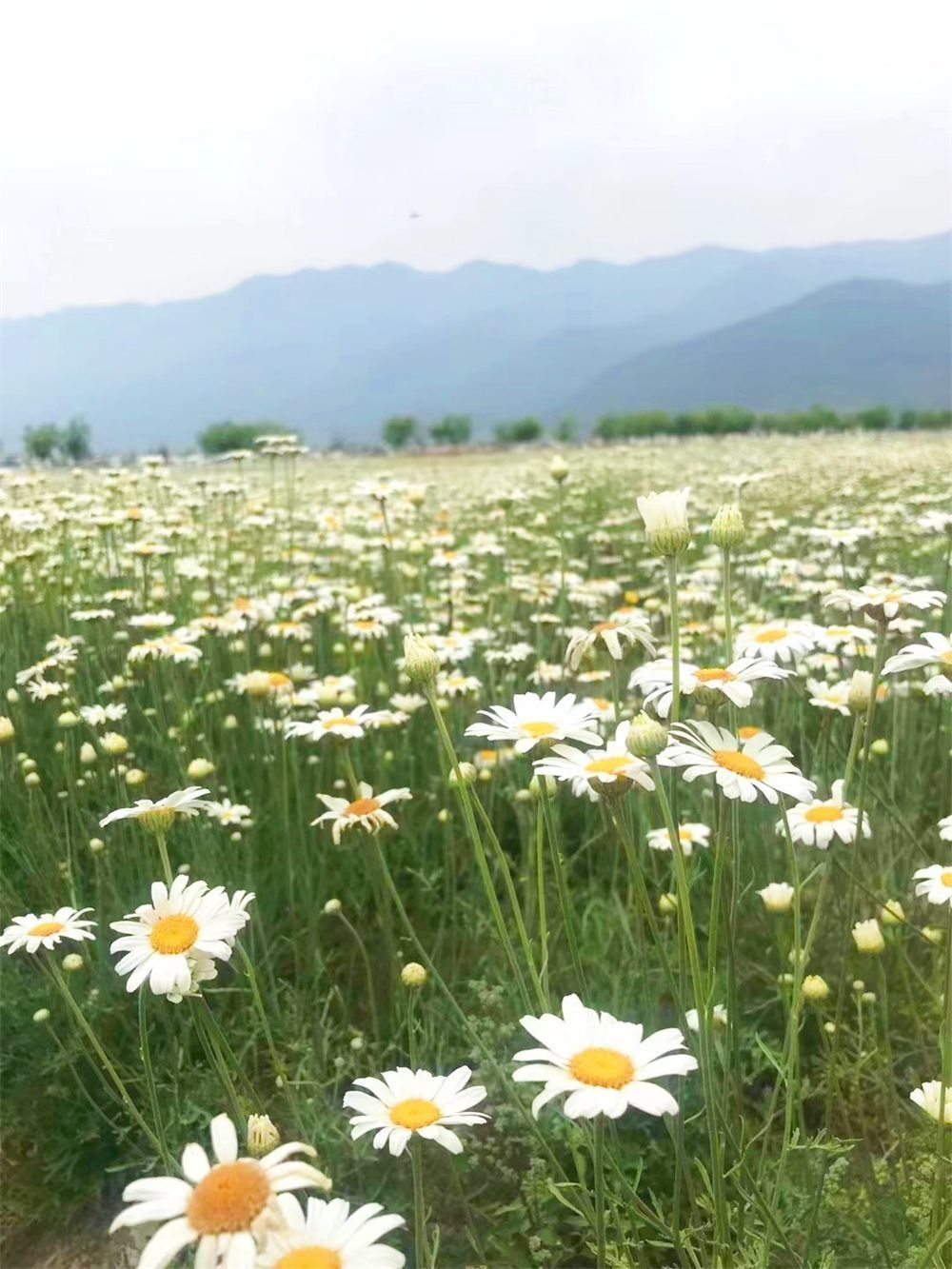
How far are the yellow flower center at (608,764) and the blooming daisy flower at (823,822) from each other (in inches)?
18.2

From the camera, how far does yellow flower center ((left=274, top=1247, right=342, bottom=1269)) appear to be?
84 cm

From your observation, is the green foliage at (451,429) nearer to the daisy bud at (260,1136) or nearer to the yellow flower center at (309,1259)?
the daisy bud at (260,1136)

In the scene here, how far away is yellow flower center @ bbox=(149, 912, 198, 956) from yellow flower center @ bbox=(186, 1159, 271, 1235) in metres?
0.45

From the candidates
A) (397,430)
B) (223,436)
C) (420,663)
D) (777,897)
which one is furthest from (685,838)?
(397,430)

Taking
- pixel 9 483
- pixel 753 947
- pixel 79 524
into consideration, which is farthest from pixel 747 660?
pixel 9 483

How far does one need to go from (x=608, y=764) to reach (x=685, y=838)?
3.28ft

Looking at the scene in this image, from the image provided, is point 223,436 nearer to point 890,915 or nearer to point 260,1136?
point 890,915

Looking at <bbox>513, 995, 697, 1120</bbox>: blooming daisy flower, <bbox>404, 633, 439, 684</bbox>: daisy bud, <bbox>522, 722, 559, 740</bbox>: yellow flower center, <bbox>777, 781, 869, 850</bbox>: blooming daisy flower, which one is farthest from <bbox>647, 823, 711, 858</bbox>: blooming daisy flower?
<bbox>513, 995, 697, 1120</bbox>: blooming daisy flower

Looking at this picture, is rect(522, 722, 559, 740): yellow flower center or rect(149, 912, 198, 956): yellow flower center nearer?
rect(149, 912, 198, 956): yellow flower center

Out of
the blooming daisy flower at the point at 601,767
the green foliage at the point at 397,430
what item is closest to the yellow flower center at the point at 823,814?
the blooming daisy flower at the point at 601,767

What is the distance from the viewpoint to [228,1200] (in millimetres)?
780

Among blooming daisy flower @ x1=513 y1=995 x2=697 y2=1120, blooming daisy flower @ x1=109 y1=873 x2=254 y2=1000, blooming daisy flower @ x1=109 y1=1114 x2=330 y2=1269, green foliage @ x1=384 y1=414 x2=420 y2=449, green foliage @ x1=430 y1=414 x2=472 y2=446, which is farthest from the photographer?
green foliage @ x1=430 y1=414 x2=472 y2=446

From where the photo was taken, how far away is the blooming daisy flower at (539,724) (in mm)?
1362

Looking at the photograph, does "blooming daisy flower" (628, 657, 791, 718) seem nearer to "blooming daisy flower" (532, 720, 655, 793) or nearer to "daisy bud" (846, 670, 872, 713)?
"blooming daisy flower" (532, 720, 655, 793)
